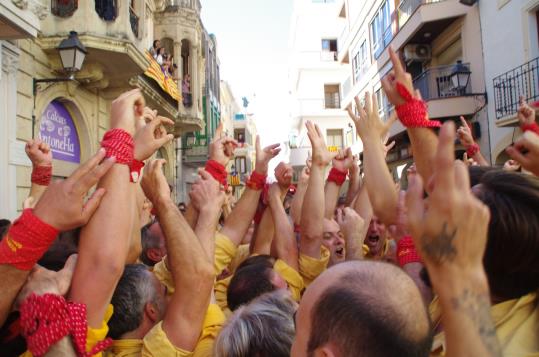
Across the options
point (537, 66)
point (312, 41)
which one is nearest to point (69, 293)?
point (537, 66)

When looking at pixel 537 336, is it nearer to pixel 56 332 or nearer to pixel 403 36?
pixel 56 332

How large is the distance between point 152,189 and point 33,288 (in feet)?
2.51

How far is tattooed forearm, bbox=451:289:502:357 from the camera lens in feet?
3.31

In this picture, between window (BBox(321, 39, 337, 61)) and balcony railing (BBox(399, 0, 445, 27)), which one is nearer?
balcony railing (BBox(399, 0, 445, 27))

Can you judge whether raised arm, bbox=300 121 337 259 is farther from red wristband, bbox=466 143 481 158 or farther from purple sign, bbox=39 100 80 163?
purple sign, bbox=39 100 80 163

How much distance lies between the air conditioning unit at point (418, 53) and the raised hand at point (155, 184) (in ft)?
47.2

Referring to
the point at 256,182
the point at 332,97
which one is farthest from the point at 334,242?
the point at 332,97

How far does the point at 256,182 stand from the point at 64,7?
309 inches

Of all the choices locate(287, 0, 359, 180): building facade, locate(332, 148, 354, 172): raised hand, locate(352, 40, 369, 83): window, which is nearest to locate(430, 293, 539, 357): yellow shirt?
locate(332, 148, 354, 172): raised hand

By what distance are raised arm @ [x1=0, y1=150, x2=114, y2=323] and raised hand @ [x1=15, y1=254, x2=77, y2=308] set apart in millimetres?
38

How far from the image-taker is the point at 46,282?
4.99 feet

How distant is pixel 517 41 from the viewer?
10.9 metres

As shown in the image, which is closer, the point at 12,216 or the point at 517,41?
the point at 12,216

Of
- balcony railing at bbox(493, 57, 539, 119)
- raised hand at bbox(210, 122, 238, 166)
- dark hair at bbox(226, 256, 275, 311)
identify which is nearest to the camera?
dark hair at bbox(226, 256, 275, 311)
